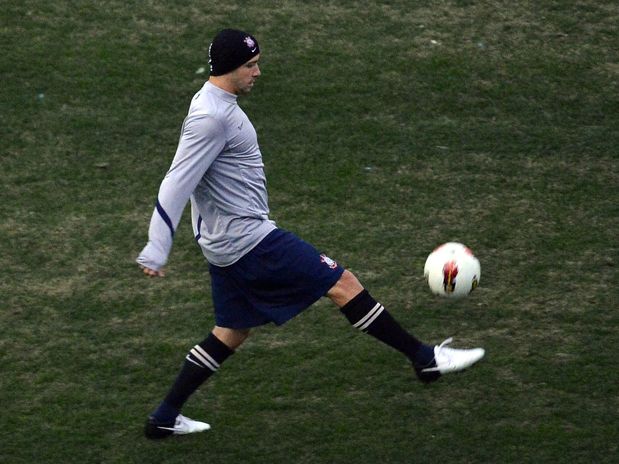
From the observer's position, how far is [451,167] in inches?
359

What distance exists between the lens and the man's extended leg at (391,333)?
619 centimetres

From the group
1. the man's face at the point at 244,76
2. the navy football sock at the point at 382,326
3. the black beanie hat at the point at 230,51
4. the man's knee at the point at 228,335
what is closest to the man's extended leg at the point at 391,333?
the navy football sock at the point at 382,326

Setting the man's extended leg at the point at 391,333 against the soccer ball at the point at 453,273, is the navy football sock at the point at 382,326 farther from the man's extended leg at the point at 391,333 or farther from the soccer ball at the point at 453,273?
the soccer ball at the point at 453,273

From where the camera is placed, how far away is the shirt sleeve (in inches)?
226

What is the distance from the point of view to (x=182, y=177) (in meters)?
5.73

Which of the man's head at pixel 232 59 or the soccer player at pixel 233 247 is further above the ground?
the man's head at pixel 232 59

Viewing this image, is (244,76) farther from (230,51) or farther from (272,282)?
(272,282)

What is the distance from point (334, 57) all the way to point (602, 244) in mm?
3286

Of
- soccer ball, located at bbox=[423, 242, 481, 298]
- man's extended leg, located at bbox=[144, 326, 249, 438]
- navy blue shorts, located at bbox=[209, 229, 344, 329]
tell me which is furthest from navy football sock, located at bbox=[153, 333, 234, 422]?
soccer ball, located at bbox=[423, 242, 481, 298]

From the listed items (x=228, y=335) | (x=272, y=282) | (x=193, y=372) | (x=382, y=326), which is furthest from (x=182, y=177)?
(x=382, y=326)

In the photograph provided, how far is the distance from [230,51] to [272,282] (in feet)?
3.78

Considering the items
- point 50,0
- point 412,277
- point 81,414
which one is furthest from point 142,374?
point 50,0

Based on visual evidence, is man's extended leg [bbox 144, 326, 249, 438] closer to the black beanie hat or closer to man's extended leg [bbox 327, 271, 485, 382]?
man's extended leg [bbox 327, 271, 485, 382]

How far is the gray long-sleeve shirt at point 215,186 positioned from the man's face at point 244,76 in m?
0.06
